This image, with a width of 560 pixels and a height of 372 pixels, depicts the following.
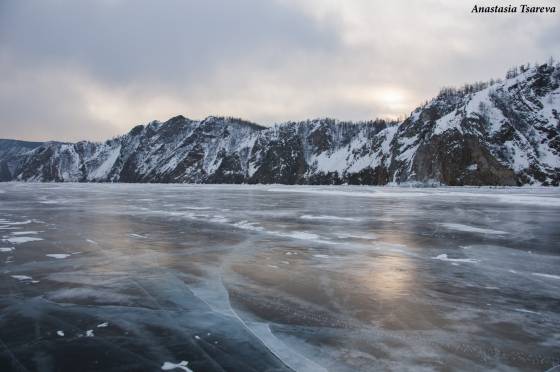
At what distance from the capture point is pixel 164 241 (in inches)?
482

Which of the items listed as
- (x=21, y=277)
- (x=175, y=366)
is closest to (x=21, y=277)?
(x=21, y=277)

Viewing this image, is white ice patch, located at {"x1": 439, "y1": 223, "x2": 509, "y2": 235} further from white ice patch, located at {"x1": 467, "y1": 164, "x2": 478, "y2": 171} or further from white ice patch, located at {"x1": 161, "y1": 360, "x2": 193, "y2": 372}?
white ice patch, located at {"x1": 467, "y1": 164, "x2": 478, "y2": 171}

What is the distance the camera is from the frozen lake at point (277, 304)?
4.36m

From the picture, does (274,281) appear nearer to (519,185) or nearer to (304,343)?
(304,343)

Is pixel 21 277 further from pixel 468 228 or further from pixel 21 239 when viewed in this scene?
pixel 468 228

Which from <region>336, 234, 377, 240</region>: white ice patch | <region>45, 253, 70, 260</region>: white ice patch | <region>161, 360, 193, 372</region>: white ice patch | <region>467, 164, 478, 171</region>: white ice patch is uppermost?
<region>467, 164, 478, 171</region>: white ice patch

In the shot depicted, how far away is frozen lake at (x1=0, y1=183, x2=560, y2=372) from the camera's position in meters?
4.36

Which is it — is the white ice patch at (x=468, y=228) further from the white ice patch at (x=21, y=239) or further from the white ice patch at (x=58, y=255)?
the white ice patch at (x=21, y=239)

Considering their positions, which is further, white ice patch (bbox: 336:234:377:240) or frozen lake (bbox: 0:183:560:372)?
white ice patch (bbox: 336:234:377:240)

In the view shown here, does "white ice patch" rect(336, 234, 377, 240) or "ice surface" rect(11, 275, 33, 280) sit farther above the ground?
"white ice patch" rect(336, 234, 377, 240)

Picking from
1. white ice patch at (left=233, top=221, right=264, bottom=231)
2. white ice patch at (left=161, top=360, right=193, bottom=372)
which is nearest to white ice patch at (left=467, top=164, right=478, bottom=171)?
white ice patch at (left=233, top=221, right=264, bottom=231)

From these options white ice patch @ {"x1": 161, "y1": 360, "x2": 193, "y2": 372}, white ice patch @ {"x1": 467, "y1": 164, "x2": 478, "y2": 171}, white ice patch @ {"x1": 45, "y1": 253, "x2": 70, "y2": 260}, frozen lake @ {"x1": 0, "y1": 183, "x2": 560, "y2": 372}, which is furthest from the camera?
white ice patch @ {"x1": 467, "y1": 164, "x2": 478, "y2": 171}

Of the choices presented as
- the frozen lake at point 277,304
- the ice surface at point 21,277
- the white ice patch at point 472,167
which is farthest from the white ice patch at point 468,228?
the white ice patch at point 472,167

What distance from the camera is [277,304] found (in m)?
6.21
